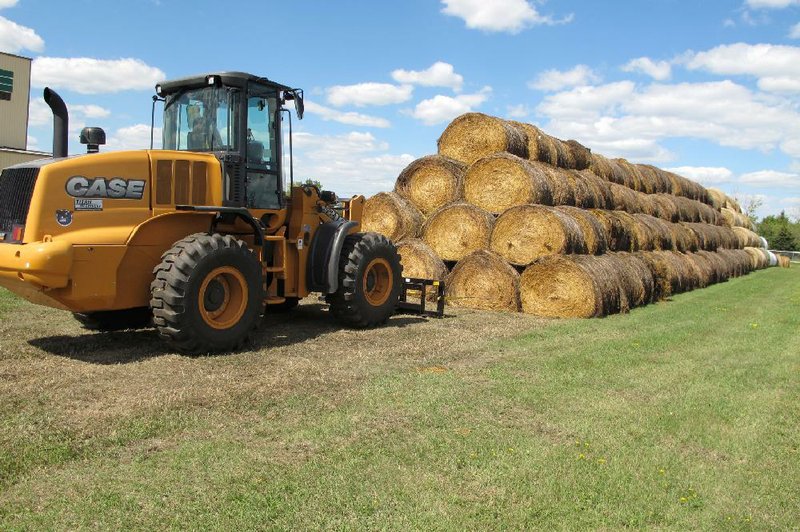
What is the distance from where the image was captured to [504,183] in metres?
11.5

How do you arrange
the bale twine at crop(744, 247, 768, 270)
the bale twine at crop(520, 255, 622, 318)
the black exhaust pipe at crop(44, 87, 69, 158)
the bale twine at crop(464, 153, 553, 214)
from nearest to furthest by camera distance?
the black exhaust pipe at crop(44, 87, 69, 158) < the bale twine at crop(520, 255, 622, 318) < the bale twine at crop(464, 153, 553, 214) < the bale twine at crop(744, 247, 768, 270)

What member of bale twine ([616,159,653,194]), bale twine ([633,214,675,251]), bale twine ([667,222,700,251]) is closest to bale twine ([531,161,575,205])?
bale twine ([633,214,675,251])

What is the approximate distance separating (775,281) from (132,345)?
64.6ft

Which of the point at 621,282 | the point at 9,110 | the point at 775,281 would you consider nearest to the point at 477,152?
the point at 621,282

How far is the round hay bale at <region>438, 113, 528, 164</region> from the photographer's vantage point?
12.0 m

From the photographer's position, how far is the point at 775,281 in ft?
67.5

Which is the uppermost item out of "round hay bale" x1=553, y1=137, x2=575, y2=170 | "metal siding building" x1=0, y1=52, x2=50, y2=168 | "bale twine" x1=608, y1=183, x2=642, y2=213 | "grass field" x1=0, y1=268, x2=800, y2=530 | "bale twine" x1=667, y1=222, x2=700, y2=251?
"metal siding building" x1=0, y1=52, x2=50, y2=168

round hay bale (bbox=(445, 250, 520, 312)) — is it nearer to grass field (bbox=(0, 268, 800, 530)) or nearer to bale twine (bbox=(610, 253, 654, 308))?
bale twine (bbox=(610, 253, 654, 308))

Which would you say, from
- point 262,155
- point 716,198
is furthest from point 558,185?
point 716,198

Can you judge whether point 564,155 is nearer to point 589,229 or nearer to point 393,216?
point 589,229

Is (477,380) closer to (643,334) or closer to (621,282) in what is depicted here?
(643,334)

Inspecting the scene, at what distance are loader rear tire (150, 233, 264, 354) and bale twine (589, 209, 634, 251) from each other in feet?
25.2

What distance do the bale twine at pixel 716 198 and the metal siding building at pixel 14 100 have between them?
2496 centimetres

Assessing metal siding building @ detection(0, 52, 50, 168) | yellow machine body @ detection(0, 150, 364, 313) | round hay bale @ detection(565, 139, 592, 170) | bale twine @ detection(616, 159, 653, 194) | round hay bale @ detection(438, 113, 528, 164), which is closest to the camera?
yellow machine body @ detection(0, 150, 364, 313)
